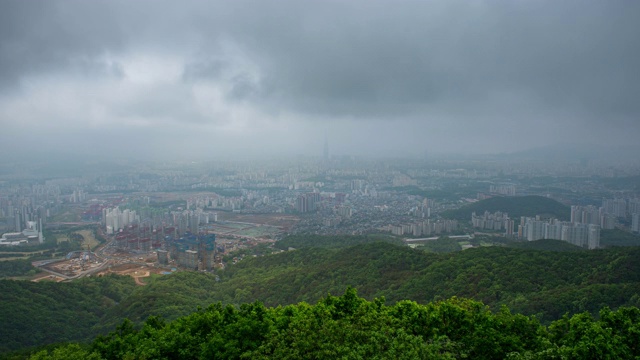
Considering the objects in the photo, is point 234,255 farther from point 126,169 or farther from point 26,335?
point 126,169

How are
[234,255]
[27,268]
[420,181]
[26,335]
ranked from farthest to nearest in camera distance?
[420,181] → [234,255] → [27,268] → [26,335]

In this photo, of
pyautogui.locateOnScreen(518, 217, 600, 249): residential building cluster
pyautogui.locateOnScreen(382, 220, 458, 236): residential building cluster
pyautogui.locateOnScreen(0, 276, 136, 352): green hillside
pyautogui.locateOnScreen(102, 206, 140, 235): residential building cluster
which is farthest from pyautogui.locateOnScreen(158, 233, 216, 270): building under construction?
pyautogui.locateOnScreen(518, 217, 600, 249): residential building cluster

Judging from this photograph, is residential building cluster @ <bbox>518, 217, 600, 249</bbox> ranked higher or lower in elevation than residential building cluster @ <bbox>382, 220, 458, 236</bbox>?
higher

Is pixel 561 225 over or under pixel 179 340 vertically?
under

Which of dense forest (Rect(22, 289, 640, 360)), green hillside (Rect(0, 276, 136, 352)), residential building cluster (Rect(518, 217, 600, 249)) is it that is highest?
dense forest (Rect(22, 289, 640, 360))

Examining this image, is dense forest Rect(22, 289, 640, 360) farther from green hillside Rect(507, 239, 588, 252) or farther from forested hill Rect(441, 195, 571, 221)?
forested hill Rect(441, 195, 571, 221)

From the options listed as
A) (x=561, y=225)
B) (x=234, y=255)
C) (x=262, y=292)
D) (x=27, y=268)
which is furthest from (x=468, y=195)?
(x=27, y=268)

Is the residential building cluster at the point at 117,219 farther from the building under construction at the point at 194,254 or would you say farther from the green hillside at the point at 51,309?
the green hillside at the point at 51,309

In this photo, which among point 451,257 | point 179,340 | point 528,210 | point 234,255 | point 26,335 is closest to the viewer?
point 179,340
